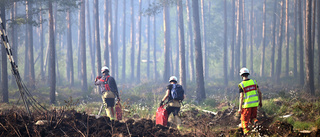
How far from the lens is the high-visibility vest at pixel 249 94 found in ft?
24.4

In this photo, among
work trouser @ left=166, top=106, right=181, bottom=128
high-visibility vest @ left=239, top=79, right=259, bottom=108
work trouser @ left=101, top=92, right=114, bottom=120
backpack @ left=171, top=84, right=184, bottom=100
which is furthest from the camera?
work trouser @ left=101, top=92, right=114, bottom=120

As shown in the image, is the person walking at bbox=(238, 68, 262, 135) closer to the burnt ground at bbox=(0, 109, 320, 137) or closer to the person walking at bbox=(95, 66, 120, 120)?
the burnt ground at bbox=(0, 109, 320, 137)

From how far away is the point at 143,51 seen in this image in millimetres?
57000

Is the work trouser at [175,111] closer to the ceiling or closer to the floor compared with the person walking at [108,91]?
closer to the floor

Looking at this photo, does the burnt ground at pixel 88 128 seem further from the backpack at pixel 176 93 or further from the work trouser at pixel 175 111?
the backpack at pixel 176 93

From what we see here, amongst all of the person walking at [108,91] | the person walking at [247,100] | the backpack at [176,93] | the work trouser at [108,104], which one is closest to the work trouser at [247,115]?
the person walking at [247,100]

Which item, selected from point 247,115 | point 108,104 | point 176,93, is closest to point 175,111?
point 176,93

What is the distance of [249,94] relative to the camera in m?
7.45

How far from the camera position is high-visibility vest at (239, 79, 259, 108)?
7.43 meters

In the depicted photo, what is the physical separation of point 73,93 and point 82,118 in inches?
507

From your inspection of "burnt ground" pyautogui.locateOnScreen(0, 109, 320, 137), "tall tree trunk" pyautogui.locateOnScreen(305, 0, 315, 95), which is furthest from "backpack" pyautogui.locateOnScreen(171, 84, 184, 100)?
"tall tree trunk" pyautogui.locateOnScreen(305, 0, 315, 95)

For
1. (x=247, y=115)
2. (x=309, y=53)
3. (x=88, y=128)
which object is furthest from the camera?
(x=309, y=53)

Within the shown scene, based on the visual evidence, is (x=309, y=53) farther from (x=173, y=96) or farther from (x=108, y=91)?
(x=108, y=91)

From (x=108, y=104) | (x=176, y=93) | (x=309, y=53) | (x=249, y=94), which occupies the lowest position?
(x=108, y=104)
